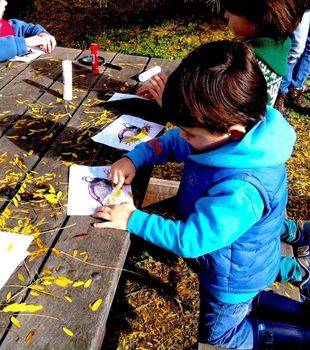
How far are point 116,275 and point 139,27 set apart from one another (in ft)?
21.7

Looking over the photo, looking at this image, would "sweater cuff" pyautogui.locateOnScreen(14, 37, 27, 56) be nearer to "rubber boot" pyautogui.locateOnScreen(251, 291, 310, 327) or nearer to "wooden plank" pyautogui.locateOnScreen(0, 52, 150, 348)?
"wooden plank" pyautogui.locateOnScreen(0, 52, 150, 348)

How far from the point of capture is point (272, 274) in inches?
81.5

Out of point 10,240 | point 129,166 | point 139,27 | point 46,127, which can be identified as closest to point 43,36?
point 46,127

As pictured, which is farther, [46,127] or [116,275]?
[46,127]

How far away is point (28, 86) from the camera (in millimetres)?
2895

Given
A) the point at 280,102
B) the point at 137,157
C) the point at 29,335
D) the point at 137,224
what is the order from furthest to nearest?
the point at 280,102
the point at 137,157
the point at 137,224
the point at 29,335

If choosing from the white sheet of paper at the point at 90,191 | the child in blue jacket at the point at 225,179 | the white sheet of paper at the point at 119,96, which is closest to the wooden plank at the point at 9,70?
the white sheet of paper at the point at 119,96

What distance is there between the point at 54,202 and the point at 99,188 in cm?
22

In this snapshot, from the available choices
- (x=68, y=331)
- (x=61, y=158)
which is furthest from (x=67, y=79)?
(x=68, y=331)

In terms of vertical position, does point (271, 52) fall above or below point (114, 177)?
above

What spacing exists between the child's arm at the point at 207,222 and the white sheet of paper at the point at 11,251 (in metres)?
0.31

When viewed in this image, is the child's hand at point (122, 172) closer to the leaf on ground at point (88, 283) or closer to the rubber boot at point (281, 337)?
the leaf on ground at point (88, 283)

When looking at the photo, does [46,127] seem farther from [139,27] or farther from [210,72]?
[139,27]

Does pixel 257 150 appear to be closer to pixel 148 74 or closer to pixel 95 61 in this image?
pixel 148 74
